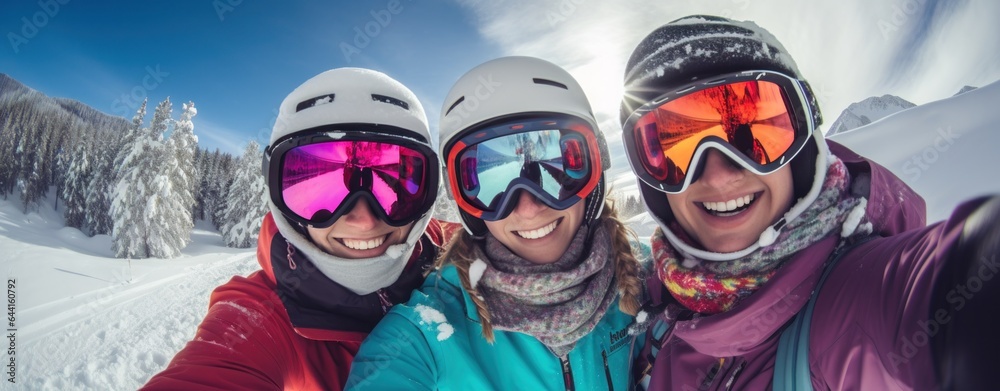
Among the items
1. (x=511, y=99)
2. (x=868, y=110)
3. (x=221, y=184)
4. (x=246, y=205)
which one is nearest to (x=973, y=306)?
(x=511, y=99)

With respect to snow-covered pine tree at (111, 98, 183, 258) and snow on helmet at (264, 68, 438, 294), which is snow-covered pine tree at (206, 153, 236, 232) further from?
snow on helmet at (264, 68, 438, 294)

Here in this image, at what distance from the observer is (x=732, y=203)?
67.6 inches

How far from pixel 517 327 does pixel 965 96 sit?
13.2 m

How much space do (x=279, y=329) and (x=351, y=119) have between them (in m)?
1.35

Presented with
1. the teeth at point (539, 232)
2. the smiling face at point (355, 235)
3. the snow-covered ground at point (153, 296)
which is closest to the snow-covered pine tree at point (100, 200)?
the snow-covered ground at point (153, 296)

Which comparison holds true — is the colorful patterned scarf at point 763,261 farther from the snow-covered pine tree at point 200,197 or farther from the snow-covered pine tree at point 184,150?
the snow-covered pine tree at point 200,197

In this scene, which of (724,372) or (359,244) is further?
(359,244)

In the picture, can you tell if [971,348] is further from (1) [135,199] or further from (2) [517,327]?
(1) [135,199]

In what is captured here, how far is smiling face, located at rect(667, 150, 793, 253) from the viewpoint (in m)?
1.65

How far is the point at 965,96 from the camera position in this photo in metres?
8.99

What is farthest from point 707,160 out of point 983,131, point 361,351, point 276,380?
point 983,131

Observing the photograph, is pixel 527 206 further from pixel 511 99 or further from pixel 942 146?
pixel 942 146

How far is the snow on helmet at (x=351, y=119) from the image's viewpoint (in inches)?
95.2

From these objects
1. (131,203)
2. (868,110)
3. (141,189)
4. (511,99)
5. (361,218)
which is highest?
(868,110)
